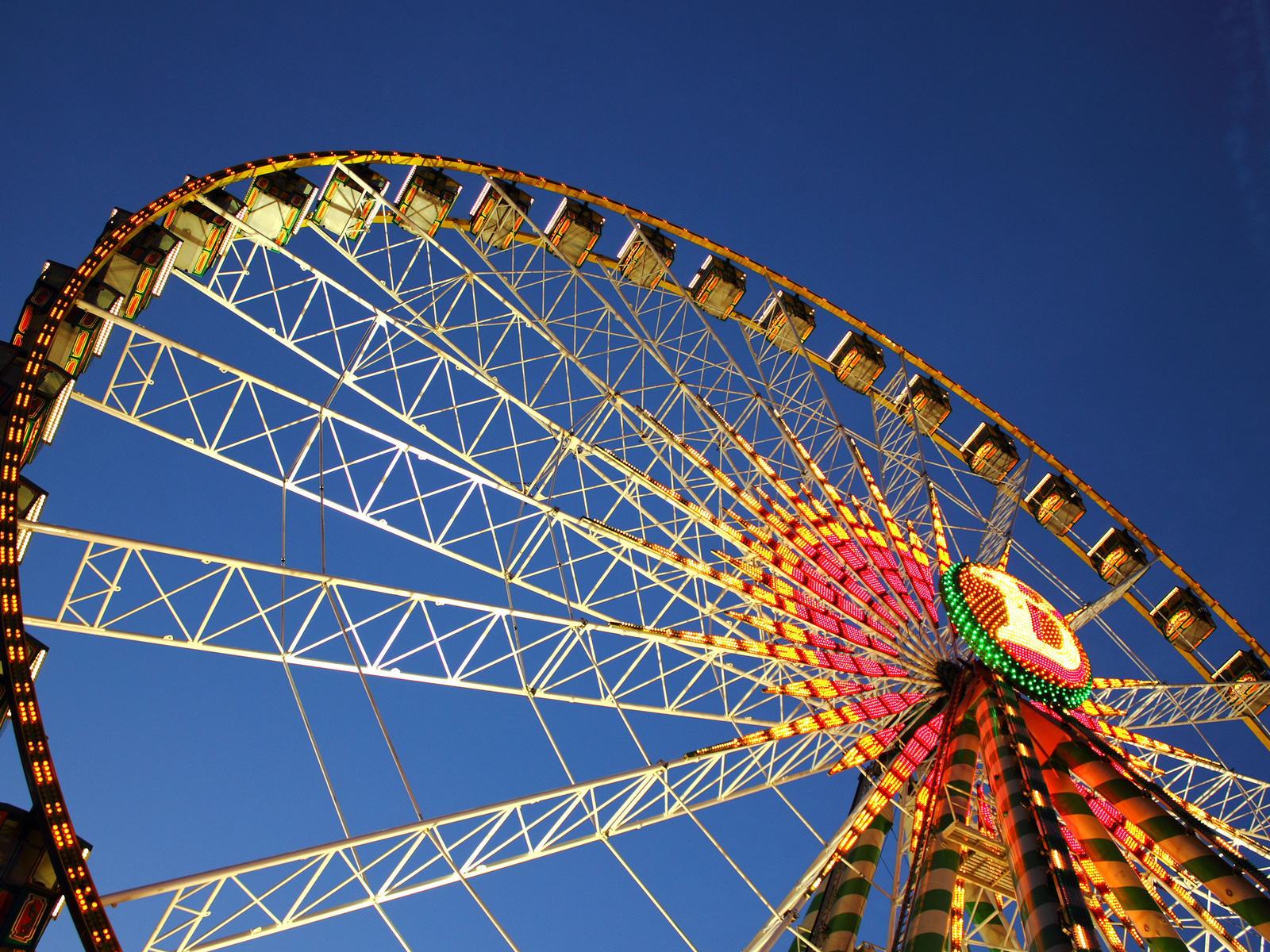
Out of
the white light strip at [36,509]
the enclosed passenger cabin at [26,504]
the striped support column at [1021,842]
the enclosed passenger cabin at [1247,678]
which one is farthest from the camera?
the enclosed passenger cabin at [1247,678]

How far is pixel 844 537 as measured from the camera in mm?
18125

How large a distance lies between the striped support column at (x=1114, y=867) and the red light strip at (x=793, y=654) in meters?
2.94

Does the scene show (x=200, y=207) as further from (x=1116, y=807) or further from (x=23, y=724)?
(x=1116, y=807)

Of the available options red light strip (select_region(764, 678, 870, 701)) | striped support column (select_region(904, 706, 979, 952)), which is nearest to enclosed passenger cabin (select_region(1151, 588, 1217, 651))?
red light strip (select_region(764, 678, 870, 701))

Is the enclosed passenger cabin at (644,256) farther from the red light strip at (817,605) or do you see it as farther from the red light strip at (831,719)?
the red light strip at (831,719)

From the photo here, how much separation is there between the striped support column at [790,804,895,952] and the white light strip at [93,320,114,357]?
1197 cm

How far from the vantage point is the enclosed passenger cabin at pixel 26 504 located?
33.0 feet

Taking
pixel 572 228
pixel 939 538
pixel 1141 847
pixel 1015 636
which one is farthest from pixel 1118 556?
pixel 572 228

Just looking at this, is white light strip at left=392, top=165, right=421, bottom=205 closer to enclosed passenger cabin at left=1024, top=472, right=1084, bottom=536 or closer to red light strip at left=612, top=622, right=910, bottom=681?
red light strip at left=612, top=622, right=910, bottom=681

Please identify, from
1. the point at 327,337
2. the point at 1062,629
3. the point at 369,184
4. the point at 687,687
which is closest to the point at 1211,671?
the point at 1062,629

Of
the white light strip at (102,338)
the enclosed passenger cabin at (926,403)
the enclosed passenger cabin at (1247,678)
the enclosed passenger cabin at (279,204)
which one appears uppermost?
the enclosed passenger cabin at (279,204)

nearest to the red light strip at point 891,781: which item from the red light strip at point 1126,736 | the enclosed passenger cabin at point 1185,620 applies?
the red light strip at point 1126,736

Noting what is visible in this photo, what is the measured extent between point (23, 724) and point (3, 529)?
6.25 ft

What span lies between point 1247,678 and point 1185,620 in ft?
9.22
